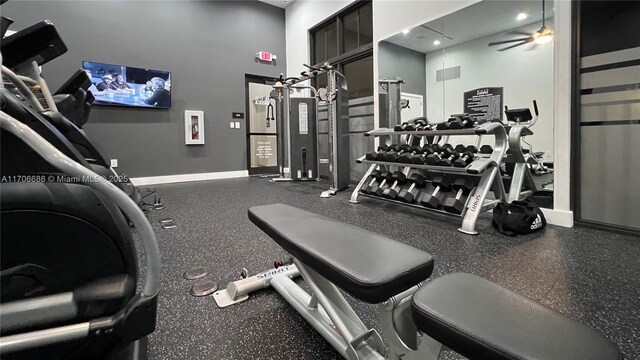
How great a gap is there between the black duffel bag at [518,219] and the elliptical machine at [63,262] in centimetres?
237

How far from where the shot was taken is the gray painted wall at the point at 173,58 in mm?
4605

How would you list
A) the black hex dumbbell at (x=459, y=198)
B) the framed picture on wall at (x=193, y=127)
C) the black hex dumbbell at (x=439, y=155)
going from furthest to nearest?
the framed picture on wall at (x=193, y=127) < the black hex dumbbell at (x=439, y=155) < the black hex dumbbell at (x=459, y=198)

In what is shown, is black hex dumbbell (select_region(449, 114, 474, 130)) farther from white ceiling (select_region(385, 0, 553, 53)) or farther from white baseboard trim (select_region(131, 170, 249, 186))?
white baseboard trim (select_region(131, 170, 249, 186))

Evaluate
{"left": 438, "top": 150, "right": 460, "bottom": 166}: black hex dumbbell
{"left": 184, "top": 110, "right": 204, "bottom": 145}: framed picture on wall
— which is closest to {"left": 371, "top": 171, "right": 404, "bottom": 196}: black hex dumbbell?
{"left": 438, "top": 150, "right": 460, "bottom": 166}: black hex dumbbell

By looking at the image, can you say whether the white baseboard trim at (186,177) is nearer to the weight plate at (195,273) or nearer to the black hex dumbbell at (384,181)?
the black hex dumbbell at (384,181)

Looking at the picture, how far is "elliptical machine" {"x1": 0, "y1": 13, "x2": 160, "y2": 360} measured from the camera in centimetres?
65

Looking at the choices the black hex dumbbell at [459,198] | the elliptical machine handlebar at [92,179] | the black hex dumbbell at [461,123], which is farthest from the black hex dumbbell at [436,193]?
the elliptical machine handlebar at [92,179]

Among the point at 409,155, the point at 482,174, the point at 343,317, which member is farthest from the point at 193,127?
the point at 343,317

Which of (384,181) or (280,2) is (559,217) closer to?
(384,181)

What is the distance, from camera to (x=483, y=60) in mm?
3537

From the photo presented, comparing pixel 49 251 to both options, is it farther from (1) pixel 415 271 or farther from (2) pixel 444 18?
(2) pixel 444 18

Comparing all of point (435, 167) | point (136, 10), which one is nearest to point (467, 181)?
point (435, 167)

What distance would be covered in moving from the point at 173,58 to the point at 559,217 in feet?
20.4

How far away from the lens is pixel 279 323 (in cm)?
115
